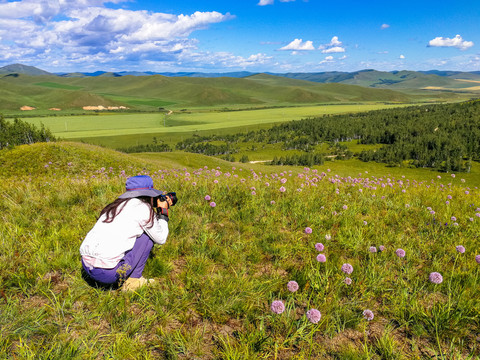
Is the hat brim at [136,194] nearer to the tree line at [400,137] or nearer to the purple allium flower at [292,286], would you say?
the purple allium flower at [292,286]

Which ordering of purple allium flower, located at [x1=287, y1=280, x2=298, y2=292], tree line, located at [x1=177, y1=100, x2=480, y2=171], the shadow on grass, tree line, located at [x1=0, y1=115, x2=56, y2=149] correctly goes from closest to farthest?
purple allium flower, located at [x1=287, y1=280, x2=298, y2=292]
the shadow on grass
tree line, located at [x1=0, y1=115, x2=56, y2=149]
tree line, located at [x1=177, y1=100, x2=480, y2=171]

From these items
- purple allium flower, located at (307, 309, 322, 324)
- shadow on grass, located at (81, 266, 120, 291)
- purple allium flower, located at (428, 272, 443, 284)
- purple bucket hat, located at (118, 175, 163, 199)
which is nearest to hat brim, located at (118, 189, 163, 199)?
purple bucket hat, located at (118, 175, 163, 199)

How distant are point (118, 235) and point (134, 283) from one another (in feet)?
2.39

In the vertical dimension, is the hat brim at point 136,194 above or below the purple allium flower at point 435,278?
above

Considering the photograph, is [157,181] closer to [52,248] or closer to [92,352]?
[52,248]

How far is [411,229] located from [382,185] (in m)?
3.53

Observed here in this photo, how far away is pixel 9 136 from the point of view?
196 ft

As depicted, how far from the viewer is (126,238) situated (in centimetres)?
362

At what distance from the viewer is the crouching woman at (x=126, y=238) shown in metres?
3.45

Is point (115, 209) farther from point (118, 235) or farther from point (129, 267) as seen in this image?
point (129, 267)

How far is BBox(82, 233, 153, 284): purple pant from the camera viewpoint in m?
3.45

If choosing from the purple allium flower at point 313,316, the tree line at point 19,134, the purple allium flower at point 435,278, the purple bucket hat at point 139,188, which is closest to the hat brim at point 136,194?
the purple bucket hat at point 139,188

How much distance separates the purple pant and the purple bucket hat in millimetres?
645

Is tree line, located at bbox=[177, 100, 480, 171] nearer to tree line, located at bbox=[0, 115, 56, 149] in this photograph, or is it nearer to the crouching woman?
tree line, located at bbox=[0, 115, 56, 149]
